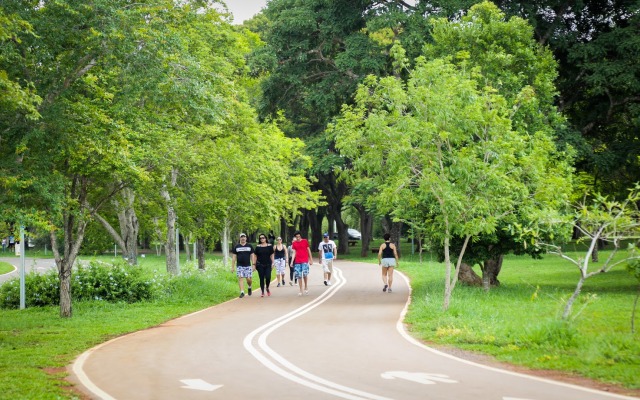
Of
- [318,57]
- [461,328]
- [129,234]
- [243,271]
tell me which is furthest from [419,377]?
[318,57]

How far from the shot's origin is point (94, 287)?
79.0ft

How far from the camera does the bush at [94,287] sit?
23.9m

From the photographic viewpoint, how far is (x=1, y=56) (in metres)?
14.3

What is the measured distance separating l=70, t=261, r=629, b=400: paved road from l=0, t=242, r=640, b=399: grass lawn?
613 mm

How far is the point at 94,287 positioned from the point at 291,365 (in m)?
13.8

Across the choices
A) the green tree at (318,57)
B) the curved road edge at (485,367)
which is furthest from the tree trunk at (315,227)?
the curved road edge at (485,367)

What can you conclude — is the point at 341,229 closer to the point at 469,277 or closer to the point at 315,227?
the point at 315,227

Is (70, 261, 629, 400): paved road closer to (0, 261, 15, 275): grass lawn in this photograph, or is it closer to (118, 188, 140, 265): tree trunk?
(118, 188, 140, 265): tree trunk

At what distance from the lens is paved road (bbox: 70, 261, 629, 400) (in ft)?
31.8

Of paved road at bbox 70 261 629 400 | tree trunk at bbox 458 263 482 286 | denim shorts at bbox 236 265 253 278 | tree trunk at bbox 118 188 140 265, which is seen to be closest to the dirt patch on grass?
paved road at bbox 70 261 629 400

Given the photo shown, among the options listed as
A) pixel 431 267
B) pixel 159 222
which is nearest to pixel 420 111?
pixel 159 222

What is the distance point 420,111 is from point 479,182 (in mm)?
2215

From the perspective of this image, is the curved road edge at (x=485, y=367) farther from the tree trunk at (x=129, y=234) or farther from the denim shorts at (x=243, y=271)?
the tree trunk at (x=129, y=234)

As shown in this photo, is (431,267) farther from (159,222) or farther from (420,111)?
(420,111)
